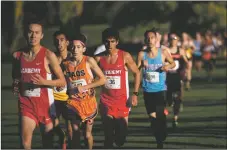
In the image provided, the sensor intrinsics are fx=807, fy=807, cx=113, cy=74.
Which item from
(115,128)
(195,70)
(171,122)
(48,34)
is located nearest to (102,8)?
(48,34)

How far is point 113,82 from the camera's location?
11.9 metres

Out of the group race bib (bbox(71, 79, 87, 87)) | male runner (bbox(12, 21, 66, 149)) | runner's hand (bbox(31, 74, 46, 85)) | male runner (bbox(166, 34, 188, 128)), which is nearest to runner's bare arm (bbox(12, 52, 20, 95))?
male runner (bbox(12, 21, 66, 149))

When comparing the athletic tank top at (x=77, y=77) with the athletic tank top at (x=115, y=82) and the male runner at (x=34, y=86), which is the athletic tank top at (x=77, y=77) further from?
the male runner at (x=34, y=86)

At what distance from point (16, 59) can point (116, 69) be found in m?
2.02

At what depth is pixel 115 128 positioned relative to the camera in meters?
12.1

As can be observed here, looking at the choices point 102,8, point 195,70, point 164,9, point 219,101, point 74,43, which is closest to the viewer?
point 74,43

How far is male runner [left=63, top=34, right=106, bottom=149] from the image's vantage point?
11.3 m

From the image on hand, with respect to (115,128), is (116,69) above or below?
above

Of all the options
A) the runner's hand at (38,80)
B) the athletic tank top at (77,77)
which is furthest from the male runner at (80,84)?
the runner's hand at (38,80)

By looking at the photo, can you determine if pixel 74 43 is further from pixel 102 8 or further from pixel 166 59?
pixel 102 8

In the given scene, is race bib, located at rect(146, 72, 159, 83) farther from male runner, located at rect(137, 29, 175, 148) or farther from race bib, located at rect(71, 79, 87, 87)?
race bib, located at rect(71, 79, 87, 87)

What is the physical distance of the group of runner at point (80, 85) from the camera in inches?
400

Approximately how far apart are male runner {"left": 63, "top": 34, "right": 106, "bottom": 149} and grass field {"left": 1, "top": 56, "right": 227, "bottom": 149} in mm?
2056

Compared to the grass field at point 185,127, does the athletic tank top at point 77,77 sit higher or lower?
higher
